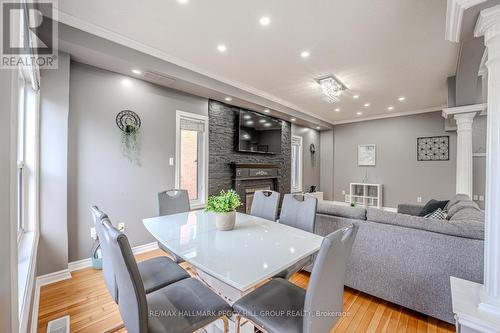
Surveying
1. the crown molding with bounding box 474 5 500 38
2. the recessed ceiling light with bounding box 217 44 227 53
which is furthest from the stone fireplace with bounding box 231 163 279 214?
the crown molding with bounding box 474 5 500 38

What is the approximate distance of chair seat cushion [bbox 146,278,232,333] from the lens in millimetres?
1103

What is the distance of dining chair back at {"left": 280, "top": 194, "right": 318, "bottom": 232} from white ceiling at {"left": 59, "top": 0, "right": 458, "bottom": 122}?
5.97 ft

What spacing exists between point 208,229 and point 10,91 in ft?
4.58

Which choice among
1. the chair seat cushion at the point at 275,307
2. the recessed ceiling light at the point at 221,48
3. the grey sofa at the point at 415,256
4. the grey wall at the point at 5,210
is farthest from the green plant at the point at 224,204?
the recessed ceiling light at the point at 221,48

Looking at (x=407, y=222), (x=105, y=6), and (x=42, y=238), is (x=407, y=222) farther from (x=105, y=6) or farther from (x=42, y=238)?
(x=42, y=238)

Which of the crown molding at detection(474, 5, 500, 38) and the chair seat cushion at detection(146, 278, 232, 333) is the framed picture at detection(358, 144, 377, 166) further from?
the chair seat cushion at detection(146, 278, 232, 333)

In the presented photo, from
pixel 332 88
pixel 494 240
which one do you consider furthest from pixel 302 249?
pixel 332 88

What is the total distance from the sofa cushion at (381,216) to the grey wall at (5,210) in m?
2.52

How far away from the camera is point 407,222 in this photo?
2037mm

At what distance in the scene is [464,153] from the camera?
391 centimetres

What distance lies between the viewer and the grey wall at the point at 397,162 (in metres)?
5.66

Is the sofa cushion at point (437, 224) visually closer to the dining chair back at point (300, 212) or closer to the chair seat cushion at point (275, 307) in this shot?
the dining chair back at point (300, 212)

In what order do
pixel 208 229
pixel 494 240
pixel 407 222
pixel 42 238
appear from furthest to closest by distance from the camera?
pixel 42 238
pixel 407 222
pixel 208 229
pixel 494 240

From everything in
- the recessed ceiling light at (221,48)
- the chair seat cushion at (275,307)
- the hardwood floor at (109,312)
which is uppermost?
the recessed ceiling light at (221,48)
